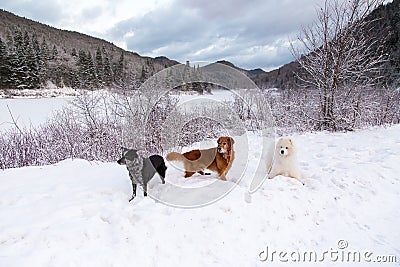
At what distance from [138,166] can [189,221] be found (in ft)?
3.18

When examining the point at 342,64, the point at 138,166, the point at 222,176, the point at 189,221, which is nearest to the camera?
the point at 189,221

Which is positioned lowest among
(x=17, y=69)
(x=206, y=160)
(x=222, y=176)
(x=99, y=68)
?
(x=222, y=176)

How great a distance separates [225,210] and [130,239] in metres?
1.26

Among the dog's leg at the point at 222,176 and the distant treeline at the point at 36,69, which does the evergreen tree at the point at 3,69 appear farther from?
the dog's leg at the point at 222,176

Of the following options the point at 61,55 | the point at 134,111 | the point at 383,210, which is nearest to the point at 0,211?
the point at 134,111

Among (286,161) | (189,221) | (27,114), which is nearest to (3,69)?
(27,114)

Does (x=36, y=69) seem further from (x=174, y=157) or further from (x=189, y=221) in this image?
(x=189, y=221)

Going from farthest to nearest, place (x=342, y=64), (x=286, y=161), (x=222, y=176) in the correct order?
1. (x=342, y=64)
2. (x=286, y=161)
3. (x=222, y=176)

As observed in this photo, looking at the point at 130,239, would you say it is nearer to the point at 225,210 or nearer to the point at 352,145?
the point at 225,210

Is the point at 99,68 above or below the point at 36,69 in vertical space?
above

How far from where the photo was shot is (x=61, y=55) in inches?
2264

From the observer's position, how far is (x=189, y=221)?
281 cm

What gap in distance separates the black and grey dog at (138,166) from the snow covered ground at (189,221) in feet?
0.89

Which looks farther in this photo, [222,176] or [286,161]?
[286,161]
